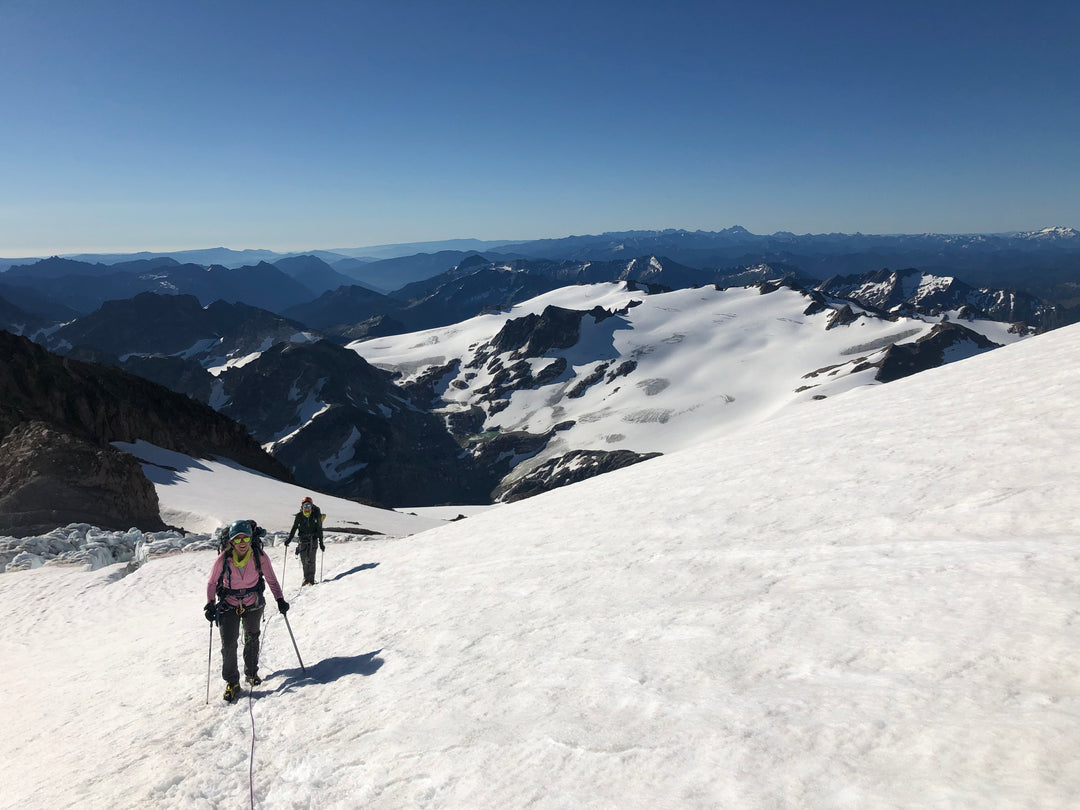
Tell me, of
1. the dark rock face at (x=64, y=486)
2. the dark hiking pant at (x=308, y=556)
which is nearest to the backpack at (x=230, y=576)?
the dark hiking pant at (x=308, y=556)

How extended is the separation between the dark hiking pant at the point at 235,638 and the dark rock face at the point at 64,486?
50.8 ft

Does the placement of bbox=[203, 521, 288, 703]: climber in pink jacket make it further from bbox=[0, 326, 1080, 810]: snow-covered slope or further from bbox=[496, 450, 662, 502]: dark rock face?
bbox=[496, 450, 662, 502]: dark rock face

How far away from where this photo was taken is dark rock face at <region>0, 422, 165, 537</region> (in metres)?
19.5

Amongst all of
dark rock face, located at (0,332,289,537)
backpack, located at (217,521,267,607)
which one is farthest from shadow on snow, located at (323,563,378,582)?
dark rock face, located at (0,332,289,537)

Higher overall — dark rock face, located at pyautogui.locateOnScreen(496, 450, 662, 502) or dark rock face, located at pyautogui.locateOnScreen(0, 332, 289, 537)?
dark rock face, located at pyautogui.locateOnScreen(0, 332, 289, 537)

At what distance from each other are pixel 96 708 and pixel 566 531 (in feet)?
30.0

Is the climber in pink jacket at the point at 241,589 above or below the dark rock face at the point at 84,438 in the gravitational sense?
above

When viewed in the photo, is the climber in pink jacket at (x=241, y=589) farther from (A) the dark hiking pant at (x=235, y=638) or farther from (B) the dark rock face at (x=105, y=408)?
(B) the dark rock face at (x=105, y=408)

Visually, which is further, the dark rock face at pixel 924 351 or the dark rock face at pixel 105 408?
the dark rock face at pixel 924 351

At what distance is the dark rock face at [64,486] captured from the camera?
19.5 metres

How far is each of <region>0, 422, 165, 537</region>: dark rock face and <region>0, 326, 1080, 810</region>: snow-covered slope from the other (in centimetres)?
778

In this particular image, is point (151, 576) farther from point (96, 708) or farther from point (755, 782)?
point (755, 782)

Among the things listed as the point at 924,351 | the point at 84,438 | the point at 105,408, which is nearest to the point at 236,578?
the point at 84,438

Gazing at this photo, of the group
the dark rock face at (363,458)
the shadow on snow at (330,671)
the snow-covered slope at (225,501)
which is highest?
the shadow on snow at (330,671)
